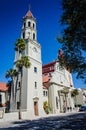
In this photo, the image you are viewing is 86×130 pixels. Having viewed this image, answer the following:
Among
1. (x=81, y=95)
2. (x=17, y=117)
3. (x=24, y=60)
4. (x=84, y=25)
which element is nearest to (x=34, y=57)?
(x=24, y=60)

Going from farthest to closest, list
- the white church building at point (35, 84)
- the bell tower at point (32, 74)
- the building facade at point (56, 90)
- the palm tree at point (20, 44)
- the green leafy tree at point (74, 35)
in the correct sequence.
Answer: the building facade at point (56, 90) → the white church building at point (35, 84) → the bell tower at point (32, 74) → the palm tree at point (20, 44) → the green leafy tree at point (74, 35)

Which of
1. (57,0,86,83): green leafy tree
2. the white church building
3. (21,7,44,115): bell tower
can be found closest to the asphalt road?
(57,0,86,83): green leafy tree

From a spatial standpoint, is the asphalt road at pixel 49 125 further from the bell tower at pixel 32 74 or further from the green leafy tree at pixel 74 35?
the bell tower at pixel 32 74

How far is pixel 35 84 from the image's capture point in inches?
1582

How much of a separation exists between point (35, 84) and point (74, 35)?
26.2 m

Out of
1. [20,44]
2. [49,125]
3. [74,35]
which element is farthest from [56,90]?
[74,35]

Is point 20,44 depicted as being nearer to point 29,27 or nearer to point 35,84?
point 29,27

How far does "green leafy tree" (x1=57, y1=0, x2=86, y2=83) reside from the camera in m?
13.6

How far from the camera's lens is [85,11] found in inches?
511

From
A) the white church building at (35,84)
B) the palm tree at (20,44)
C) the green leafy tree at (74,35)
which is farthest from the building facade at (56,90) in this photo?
the green leafy tree at (74,35)

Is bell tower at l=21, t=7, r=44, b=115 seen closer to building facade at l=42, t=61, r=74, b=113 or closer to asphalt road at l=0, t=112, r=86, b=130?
building facade at l=42, t=61, r=74, b=113

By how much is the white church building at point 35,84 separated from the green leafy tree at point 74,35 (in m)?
15.4

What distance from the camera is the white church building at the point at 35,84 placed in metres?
→ 37.5

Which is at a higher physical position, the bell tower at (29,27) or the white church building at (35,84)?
the bell tower at (29,27)
